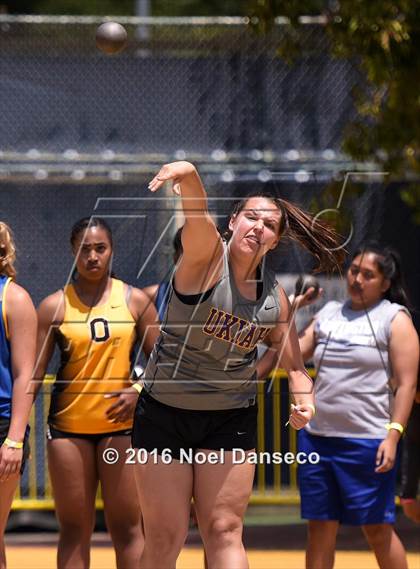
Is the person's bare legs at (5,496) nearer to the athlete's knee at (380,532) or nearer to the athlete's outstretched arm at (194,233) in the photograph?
the athlete's outstretched arm at (194,233)

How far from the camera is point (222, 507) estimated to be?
5.05 metres

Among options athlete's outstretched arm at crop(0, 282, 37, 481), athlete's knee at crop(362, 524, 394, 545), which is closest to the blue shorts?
athlete's knee at crop(362, 524, 394, 545)

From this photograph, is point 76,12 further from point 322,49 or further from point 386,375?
point 386,375

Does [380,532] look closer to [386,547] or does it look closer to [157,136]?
[386,547]

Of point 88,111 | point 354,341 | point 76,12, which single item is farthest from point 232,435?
point 76,12

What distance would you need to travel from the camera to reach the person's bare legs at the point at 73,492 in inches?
250

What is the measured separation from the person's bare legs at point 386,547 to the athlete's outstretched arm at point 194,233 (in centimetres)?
229

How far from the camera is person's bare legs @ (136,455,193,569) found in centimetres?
502

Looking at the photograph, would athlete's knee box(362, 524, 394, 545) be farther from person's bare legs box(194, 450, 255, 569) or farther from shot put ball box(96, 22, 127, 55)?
shot put ball box(96, 22, 127, 55)

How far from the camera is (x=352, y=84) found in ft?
31.9

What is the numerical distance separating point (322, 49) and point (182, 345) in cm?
518

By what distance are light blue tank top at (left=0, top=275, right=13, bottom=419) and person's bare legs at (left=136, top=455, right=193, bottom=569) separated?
0.85 m

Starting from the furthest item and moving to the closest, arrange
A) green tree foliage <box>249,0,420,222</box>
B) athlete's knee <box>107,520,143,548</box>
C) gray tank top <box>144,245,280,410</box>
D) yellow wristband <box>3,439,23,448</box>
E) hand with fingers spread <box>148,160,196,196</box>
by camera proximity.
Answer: green tree foliage <box>249,0,420,222</box> < athlete's knee <box>107,520,143,548</box> < yellow wristband <box>3,439,23,448</box> < gray tank top <box>144,245,280,410</box> < hand with fingers spread <box>148,160,196,196</box>

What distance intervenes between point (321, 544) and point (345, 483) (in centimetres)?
34
